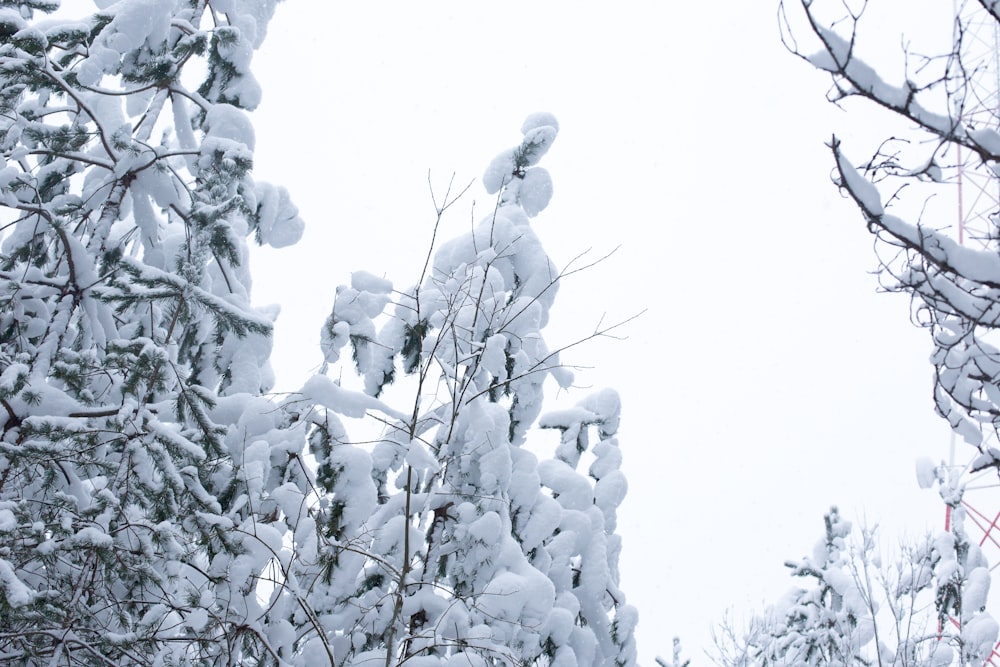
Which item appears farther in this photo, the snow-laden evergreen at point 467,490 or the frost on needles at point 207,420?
→ the snow-laden evergreen at point 467,490

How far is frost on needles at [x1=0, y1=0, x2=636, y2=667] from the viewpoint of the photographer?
3189mm

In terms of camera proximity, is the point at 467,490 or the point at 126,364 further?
the point at 467,490

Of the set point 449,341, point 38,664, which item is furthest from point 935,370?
point 38,664

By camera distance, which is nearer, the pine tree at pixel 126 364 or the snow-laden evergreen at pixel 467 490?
the pine tree at pixel 126 364

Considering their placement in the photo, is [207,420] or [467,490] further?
[467,490]

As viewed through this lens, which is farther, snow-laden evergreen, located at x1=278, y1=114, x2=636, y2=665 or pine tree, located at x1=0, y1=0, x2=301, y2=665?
snow-laden evergreen, located at x1=278, y1=114, x2=636, y2=665

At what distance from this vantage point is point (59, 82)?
3502 millimetres

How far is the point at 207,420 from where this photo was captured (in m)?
3.77

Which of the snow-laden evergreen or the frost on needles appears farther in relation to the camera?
the snow-laden evergreen

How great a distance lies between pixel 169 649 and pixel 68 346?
6.20 ft

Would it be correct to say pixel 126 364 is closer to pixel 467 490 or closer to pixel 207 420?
pixel 207 420

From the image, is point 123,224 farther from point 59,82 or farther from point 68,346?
point 59,82

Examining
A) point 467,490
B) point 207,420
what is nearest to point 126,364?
point 207,420

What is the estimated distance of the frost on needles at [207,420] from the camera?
3189mm
